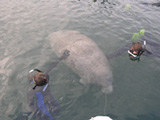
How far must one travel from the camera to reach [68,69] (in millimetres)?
6895

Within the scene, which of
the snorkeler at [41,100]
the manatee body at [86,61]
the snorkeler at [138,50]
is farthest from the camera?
the snorkeler at [138,50]

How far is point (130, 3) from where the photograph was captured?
Result: 45.3 ft

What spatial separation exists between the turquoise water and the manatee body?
305mm

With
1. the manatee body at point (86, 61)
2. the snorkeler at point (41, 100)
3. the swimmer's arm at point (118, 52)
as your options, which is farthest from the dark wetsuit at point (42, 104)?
the swimmer's arm at point (118, 52)

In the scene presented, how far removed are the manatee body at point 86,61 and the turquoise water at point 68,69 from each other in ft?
1.00

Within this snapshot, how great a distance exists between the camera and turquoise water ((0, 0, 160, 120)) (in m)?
5.48

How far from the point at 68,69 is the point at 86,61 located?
102cm

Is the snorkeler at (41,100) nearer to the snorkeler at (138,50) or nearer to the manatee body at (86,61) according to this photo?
the manatee body at (86,61)

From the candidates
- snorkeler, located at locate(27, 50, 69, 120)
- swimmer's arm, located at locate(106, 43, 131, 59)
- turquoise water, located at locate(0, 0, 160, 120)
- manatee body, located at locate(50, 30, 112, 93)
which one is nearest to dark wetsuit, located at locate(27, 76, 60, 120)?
snorkeler, located at locate(27, 50, 69, 120)

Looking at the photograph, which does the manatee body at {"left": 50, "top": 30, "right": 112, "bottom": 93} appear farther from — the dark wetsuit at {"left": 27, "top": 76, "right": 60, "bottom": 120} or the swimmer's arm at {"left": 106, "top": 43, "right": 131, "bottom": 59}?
the dark wetsuit at {"left": 27, "top": 76, "right": 60, "bottom": 120}

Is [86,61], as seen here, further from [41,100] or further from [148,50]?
[148,50]

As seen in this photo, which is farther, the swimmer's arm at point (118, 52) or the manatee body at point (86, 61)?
the swimmer's arm at point (118, 52)

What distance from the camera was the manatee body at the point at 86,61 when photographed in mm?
5888

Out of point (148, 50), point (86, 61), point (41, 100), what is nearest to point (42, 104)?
point (41, 100)
